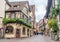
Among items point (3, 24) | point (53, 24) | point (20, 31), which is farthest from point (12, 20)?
point (53, 24)

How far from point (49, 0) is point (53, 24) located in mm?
4287

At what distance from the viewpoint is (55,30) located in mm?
10281

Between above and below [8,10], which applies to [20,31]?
below

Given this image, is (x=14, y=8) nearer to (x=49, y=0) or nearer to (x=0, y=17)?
(x=0, y=17)

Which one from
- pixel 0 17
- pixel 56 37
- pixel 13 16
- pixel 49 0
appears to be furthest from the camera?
pixel 49 0

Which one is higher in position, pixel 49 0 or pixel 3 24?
pixel 49 0

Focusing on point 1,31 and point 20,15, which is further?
point 20,15

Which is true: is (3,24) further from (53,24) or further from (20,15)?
(53,24)

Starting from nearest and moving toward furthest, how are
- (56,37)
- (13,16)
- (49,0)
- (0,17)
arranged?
(56,37), (0,17), (13,16), (49,0)

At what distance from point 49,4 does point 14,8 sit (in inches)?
131

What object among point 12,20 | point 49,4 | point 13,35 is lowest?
point 13,35

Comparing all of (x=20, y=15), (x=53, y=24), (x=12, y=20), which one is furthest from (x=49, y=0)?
(x=53, y=24)

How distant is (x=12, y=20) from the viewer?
12219 millimetres

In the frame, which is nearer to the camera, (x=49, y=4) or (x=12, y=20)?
(x=12, y=20)
